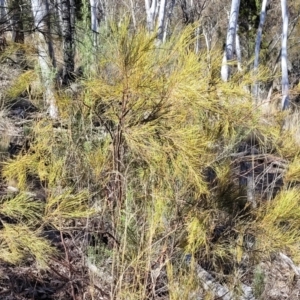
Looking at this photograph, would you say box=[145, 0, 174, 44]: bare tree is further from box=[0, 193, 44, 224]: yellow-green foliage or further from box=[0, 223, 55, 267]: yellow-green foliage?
box=[0, 223, 55, 267]: yellow-green foliage

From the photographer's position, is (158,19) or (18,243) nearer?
(18,243)

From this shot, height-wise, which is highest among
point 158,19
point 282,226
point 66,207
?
point 158,19

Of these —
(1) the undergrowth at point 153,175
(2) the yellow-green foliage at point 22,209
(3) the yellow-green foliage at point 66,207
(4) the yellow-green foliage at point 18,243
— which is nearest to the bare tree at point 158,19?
(1) the undergrowth at point 153,175

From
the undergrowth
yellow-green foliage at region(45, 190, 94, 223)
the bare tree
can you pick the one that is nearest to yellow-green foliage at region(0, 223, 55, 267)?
the undergrowth

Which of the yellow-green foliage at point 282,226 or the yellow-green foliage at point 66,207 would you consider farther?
the yellow-green foliage at point 282,226

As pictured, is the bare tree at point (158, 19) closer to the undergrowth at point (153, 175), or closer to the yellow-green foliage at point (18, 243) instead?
the undergrowth at point (153, 175)

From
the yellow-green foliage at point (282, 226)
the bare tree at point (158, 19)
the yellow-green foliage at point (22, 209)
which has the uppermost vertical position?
the bare tree at point (158, 19)

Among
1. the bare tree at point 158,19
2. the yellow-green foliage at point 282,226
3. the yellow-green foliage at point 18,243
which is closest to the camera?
the yellow-green foliage at point 18,243

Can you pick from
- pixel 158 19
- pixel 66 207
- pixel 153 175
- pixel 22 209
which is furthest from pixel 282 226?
pixel 158 19

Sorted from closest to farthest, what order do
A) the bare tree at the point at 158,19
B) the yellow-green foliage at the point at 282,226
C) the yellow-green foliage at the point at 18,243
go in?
the yellow-green foliage at the point at 18,243 → the yellow-green foliage at the point at 282,226 → the bare tree at the point at 158,19

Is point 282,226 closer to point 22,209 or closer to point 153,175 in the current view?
point 153,175

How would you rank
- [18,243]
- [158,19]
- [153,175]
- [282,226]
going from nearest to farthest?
1. [18,243]
2. [153,175]
3. [282,226]
4. [158,19]

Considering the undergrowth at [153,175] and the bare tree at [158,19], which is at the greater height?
the bare tree at [158,19]

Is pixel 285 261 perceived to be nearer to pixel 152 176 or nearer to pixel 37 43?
pixel 152 176
